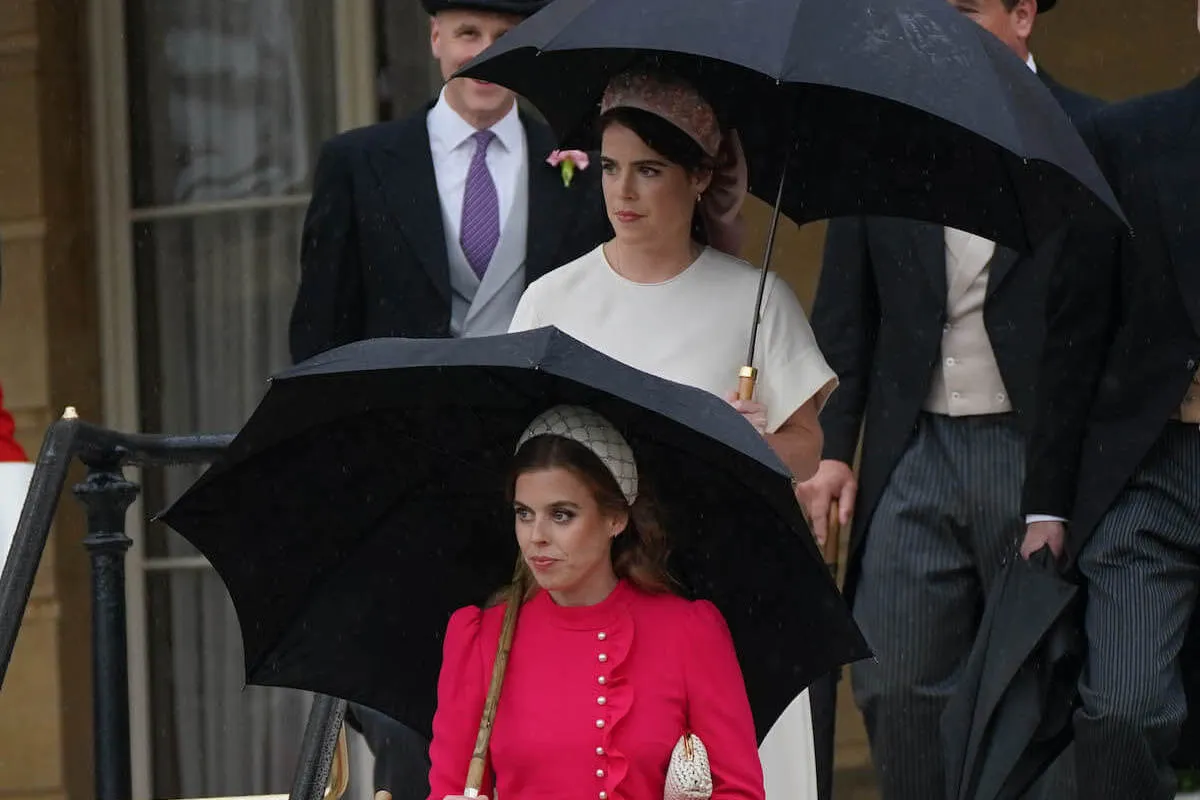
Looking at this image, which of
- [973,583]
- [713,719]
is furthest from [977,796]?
[713,719]

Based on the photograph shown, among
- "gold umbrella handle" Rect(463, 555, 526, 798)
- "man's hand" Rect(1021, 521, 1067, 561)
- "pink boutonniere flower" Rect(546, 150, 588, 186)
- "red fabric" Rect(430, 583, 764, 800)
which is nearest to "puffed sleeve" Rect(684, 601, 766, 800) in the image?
"red fabric" Rect(430, 583, 764, 800)

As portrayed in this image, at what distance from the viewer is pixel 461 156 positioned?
20.1 ft

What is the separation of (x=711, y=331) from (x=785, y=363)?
0.15m

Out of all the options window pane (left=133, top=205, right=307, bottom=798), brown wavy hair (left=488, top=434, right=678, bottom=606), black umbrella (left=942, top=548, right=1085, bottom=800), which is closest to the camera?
brown wavy hair (left=488, top=434, right=678, bottom=606)

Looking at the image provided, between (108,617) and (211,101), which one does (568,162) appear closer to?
(108,617)

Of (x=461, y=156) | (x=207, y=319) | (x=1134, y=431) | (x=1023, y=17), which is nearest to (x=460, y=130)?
(x=461, y=156)

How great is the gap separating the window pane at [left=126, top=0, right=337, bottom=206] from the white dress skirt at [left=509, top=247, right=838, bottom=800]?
4.09 m

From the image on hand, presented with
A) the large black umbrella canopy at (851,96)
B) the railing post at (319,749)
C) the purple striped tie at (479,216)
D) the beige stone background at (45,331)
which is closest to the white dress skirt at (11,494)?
the railing post at (319,749)

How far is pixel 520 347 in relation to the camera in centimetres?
390

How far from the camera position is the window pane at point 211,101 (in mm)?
8953

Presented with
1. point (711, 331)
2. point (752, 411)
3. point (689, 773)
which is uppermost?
point (711, 331)

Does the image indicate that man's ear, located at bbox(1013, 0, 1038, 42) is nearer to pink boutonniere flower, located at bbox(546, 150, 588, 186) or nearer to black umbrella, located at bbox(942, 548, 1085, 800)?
pink boutonniere flower, located at bbox(546, 150, 588, 186)

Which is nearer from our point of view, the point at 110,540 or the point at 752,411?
the point at 752,411

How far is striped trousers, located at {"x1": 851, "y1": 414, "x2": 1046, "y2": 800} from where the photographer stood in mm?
5746
